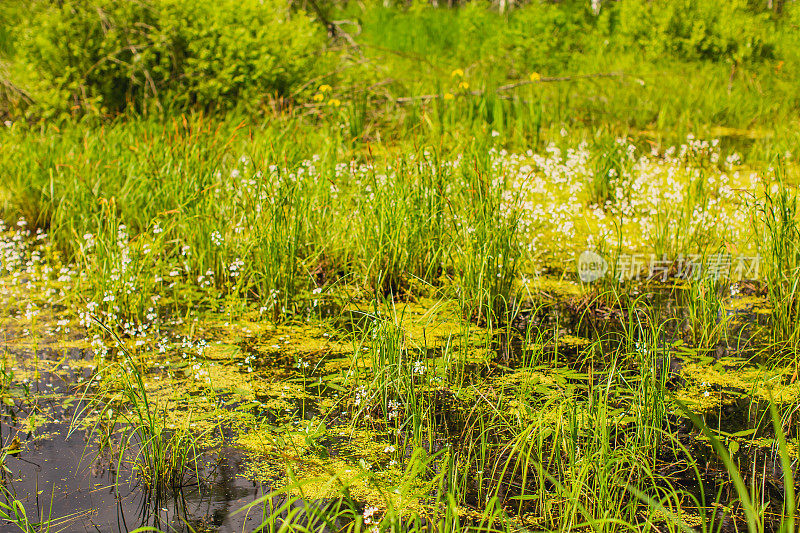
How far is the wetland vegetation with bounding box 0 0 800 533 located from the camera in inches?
91.0

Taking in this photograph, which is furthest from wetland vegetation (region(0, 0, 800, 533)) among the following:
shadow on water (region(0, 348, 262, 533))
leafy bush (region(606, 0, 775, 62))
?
leafy bush (region(606, 0, 775, 62))

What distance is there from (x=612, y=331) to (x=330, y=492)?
5.72ft

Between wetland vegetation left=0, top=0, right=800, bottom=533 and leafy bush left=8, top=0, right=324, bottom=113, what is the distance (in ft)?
0.11

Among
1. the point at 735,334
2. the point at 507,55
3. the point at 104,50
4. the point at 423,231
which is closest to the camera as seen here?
the point at 735,334

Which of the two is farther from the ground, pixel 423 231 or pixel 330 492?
pixel 423 231

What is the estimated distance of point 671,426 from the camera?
270 cm

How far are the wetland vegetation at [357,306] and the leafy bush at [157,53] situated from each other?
0.11ft

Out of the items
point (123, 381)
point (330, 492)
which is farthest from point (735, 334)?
point (123, 381)

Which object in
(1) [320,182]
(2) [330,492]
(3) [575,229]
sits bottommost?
(2) [330,492]

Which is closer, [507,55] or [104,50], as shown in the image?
[104,50]

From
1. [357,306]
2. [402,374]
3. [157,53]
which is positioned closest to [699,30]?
[157,53]

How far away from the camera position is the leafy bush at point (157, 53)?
6.11m

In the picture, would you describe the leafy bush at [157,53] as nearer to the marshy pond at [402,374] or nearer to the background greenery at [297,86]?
the background greenery at [297,86]

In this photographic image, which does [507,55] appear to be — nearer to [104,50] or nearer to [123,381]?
[104,50]
